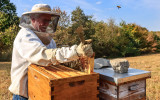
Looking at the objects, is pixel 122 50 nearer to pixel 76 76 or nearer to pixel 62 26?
pixel 62 26

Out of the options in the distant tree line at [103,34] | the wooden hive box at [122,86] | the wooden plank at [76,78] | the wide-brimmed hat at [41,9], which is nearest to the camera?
the wooden plank at [76,78]

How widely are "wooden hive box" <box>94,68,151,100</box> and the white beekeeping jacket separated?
475 mm

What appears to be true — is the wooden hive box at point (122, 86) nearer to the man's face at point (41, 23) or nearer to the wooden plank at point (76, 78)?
the wooden plank at point (76, 78)

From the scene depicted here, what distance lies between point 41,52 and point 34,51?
0.08 metres

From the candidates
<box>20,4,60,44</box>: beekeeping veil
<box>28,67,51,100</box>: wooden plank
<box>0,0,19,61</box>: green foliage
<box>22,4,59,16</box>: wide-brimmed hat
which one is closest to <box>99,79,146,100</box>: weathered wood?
<box>28,67,51,100</box>: wooden plank

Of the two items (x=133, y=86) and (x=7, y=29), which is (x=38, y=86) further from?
(x=7, y=29)

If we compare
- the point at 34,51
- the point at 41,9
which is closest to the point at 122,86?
the point at 34,51

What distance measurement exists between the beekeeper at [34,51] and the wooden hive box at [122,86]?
42 cm

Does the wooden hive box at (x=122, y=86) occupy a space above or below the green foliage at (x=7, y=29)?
below

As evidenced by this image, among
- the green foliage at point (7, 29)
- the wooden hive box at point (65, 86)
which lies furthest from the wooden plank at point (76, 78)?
the green foliage at point (7, 29)

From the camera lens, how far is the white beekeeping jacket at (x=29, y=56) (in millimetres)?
A: 1129

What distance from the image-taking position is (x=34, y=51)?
1235 millimetres

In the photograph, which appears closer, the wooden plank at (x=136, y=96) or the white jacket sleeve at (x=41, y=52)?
the white jacket sleeve at (x=41, y=52)

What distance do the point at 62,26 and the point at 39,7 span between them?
934 cm
